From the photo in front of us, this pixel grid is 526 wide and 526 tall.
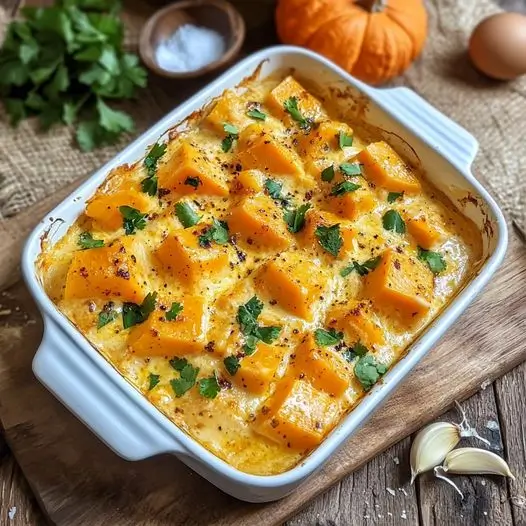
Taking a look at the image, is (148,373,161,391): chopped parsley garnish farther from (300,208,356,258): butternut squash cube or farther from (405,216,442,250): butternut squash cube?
(405,216,442,250): butternut squash cube

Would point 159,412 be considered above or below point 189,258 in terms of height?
below

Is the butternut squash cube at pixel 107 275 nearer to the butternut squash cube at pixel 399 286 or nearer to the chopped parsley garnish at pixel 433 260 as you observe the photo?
the butternut squash cube at pixel 399 286

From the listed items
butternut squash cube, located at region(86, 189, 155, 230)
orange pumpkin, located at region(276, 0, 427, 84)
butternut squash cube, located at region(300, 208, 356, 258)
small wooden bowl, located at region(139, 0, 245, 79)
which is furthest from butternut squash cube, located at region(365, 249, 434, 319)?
small wooden bowl, located at region(139, 0, 245, 79)

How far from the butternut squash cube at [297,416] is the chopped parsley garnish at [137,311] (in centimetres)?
47

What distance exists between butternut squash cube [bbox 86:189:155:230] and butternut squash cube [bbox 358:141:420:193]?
770mm

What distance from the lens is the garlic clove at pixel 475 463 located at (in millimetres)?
2574

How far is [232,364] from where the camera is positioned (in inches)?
90.0

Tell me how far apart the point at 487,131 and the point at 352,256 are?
1.16 m

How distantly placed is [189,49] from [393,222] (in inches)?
55.4

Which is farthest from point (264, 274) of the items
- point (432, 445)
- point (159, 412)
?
point (432, 445)

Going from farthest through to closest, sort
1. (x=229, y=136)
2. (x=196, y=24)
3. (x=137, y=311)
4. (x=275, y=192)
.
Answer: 1. (x=196, y=24)
2. (x=229, y=136)
3. (x=275, y=192)
4. (x=137, y=311)

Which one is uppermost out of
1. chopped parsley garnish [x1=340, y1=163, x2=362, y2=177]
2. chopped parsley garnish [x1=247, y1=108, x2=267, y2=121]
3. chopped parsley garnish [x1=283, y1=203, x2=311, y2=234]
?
chopped parsley garnish [x1=340, y1=163, x2=362, y2=177]

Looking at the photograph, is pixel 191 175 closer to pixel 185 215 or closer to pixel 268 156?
pixel 185 215

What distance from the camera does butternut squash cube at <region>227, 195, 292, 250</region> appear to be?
8.16ft
